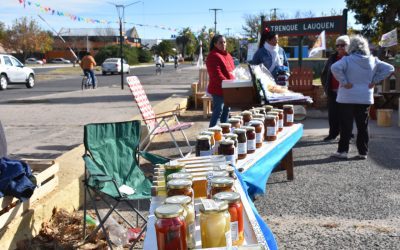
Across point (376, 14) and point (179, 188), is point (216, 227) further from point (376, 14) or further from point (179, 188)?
point (376, 14)

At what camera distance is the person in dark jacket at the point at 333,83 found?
7047 mm

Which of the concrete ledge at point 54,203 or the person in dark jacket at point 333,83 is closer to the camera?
the concrete ledge at point 54,203

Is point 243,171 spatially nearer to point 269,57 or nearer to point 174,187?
point 174,187

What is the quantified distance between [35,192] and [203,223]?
267 cm

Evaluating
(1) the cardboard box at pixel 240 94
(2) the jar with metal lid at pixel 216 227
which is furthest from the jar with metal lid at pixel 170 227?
(1) the cardboard box at pixel 240 94

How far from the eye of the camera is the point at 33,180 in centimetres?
407

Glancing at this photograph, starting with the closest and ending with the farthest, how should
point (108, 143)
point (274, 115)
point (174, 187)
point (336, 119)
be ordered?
point (174, 187) < point (108, 143) < point (274, 115) < point (336, 119)

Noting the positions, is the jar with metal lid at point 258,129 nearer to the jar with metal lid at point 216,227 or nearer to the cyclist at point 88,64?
the jar with metal lid at point 216,227

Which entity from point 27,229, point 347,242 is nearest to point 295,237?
point 347,242

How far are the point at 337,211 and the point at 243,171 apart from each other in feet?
5.53

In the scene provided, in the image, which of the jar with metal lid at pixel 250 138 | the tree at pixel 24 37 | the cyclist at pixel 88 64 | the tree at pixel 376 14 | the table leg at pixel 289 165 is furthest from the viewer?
the tree at pixel 24 37

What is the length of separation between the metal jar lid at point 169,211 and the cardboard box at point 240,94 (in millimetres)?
4316

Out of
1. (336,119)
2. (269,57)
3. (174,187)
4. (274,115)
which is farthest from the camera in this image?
(336,119)

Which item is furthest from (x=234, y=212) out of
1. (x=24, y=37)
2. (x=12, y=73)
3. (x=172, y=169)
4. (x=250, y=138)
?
(x=24, y=37)
